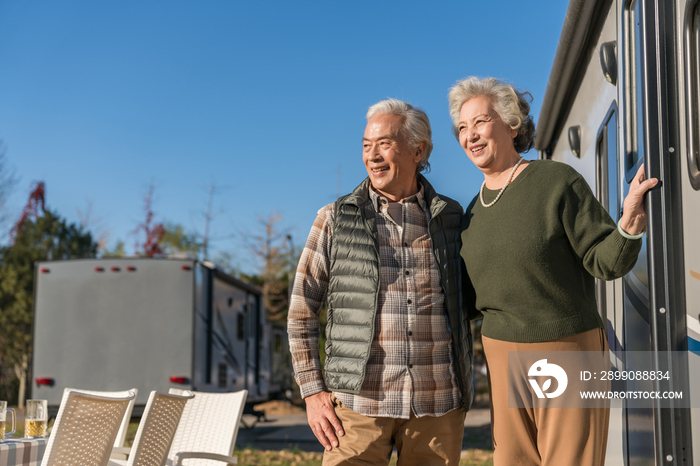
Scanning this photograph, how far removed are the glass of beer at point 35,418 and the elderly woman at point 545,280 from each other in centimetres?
240

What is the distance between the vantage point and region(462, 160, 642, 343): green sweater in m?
1.77

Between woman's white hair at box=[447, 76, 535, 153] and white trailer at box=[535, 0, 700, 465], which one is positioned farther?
woman's white hair at box=[447, 76, 535, 153]

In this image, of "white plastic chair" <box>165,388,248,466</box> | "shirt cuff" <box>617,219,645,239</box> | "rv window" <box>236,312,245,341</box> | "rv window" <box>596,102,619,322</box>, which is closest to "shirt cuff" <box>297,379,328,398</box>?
"shirt cuff" <box>617,219,645,239</box>

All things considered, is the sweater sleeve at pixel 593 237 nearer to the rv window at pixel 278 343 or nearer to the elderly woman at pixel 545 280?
the elderly woman at pixel 545 280

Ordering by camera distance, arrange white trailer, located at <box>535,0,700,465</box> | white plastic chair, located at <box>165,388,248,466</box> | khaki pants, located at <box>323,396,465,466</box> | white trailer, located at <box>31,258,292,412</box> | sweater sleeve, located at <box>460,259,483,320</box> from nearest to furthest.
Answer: white trailer, located at <box>535,0,700,465</box> < khaki pants, located at <box>323,396,465,466</box> < sweater sleeve, located at <box>460,259,483,320</box> < white plastic chair, located at <box>165,388,248,466</box> < white trailer, located at <box>31,258,292,412</box>

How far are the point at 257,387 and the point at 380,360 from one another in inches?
346

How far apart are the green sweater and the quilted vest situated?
0.67 feet

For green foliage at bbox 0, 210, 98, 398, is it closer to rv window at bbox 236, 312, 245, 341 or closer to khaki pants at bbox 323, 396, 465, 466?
rv window at bbox 236, 312, 245, 341

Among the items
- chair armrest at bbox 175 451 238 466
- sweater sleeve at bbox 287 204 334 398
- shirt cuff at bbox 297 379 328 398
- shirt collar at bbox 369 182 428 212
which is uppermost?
shirt collar at bbox 369 182 428 212

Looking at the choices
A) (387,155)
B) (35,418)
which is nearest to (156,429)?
(35,418)

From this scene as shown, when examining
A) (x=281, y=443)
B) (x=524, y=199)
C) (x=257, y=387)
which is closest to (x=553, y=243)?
(x=524, y=199)

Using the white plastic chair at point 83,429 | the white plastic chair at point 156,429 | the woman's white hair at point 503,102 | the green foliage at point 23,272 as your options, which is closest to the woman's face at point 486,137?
the woman's white hair at point 503,102

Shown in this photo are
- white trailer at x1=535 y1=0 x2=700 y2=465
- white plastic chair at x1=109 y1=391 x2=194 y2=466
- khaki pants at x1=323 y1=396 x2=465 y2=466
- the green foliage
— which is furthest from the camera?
the green foliage

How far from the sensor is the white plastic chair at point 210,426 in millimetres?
3902
